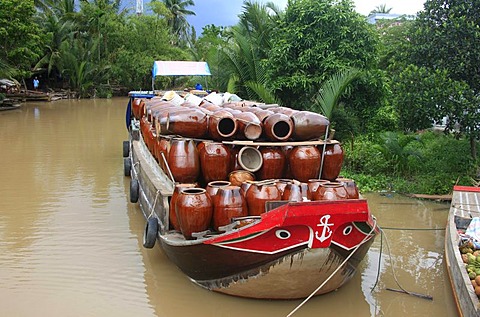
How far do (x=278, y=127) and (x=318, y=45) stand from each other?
5.67 metres

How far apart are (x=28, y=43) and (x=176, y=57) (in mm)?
13911

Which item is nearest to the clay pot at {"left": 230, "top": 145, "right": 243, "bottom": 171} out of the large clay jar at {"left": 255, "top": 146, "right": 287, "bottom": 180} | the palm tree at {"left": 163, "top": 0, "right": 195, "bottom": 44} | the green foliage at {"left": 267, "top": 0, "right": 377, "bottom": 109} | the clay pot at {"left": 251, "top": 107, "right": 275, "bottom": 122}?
the large clay jar at {"left": 255, "top": 146, "right": 287, "bottom": 180}

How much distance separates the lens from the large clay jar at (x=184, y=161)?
17.1 ft

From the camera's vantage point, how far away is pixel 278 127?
17.6 feet

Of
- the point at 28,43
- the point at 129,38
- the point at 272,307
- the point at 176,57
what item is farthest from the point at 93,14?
the point at 272,307

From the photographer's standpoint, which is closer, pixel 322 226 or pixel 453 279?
pixel 322 226

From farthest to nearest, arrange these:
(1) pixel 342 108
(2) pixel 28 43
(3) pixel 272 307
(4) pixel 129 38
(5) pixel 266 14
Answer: (4) pixel 129 38, (2) pixel 28 43, (5) pixel 266 14, (1) pixel 342 108, (3) pixel 272 307

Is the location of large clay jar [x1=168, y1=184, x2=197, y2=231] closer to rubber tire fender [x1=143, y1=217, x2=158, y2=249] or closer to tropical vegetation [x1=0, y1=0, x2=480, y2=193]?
rubber tire fender [x1=143, y1=217, x2=158, y2=249]

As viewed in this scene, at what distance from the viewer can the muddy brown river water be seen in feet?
15.9

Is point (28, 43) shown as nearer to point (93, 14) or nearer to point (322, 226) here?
point (93, 14)

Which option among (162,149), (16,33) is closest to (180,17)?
(16,33)

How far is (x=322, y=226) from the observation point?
166 inches

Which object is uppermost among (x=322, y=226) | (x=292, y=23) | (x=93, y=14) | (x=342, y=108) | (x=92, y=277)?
(x=93, y=14)

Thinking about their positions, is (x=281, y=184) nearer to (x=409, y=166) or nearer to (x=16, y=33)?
(x=409, y=166)
